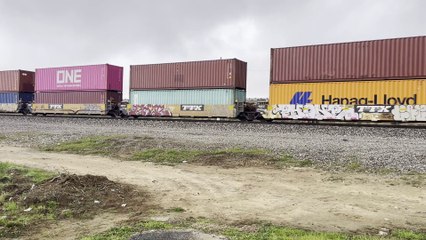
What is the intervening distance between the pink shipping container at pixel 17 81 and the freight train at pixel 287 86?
20.8ft

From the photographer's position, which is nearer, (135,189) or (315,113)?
→ (135,189)

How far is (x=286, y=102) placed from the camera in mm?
23453

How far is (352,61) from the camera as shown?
21766mm

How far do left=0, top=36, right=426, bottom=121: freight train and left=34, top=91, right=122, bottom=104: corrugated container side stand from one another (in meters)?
0.09

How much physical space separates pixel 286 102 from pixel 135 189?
16568 millimetres

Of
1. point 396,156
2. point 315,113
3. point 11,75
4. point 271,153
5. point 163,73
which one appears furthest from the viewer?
point 11,75

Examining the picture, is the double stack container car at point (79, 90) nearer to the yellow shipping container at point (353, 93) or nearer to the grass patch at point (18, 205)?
the yellow shipping container at point (353, 93)

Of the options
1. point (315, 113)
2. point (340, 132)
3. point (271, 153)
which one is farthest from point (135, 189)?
point (315, 113)

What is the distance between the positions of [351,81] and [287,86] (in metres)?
3.82

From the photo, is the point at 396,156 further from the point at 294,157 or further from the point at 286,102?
the point at 286,102

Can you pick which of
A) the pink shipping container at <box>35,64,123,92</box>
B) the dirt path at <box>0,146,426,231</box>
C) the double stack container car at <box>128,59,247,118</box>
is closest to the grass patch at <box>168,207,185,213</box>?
the dirt path at <box>0,146,426,231</box>

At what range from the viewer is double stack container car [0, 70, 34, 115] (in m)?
39.0

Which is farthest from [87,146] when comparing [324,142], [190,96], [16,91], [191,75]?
[16,91]

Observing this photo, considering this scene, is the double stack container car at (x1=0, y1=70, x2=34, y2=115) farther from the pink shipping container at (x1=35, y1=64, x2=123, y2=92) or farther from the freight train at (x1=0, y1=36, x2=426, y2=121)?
the freight train at (x1=0, y1=36, x2=426, y2=121)
